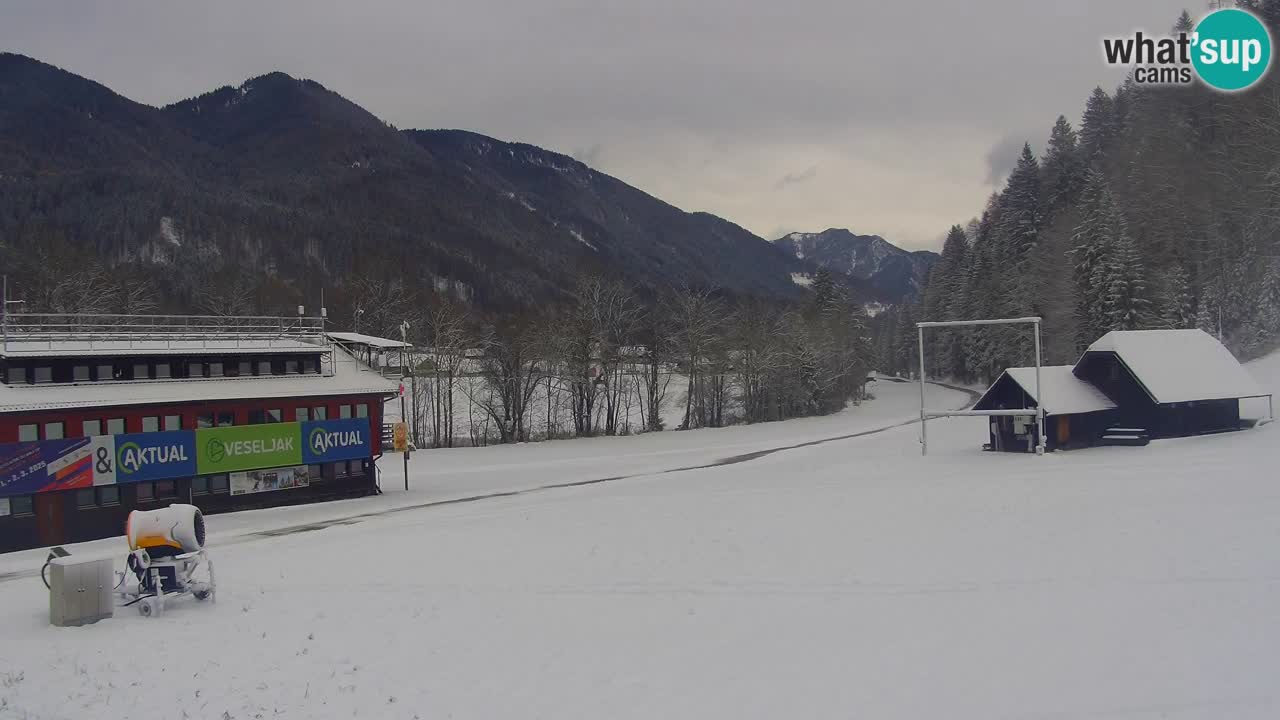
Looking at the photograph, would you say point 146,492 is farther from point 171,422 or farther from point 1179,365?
point 1179,365

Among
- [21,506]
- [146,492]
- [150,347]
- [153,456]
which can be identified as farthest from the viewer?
[150,347]

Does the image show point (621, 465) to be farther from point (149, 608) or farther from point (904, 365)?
point (904, 365)

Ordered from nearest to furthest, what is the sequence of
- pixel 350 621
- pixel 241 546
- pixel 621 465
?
pixel 350 621 < pixel 241 546 < pixel 621 465

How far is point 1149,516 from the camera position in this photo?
20.1 m

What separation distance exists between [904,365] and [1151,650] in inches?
5474

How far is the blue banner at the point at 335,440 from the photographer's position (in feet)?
111

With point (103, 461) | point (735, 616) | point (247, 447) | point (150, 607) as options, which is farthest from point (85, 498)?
point (735, 616)

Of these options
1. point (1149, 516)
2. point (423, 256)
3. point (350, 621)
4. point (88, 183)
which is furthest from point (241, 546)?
point (88, 183)

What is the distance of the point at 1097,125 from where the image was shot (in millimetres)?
104312

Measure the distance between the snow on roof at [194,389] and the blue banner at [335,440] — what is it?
55.2 inches

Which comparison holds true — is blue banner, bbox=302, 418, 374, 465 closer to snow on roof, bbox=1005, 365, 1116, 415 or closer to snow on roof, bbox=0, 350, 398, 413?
snow on roof, bbox=0, 350, 398, 413

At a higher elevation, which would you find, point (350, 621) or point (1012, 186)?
point (1012, 186)

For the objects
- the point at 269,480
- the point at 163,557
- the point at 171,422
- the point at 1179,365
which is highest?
the point at 1179,365

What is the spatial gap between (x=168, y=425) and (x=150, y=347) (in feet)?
11.5
